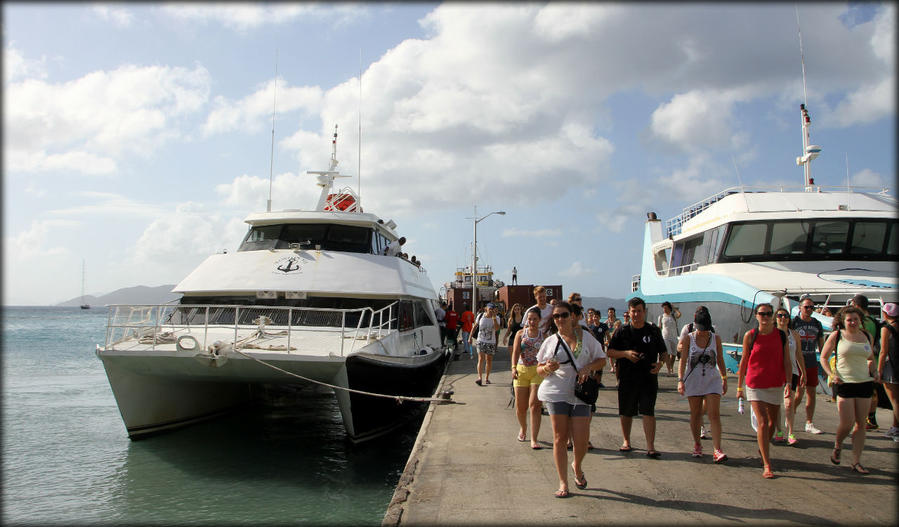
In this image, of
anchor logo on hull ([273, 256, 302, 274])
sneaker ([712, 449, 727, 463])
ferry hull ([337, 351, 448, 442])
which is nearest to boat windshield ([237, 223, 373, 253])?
anchor logo on hull ([273, 256, 302, 274])

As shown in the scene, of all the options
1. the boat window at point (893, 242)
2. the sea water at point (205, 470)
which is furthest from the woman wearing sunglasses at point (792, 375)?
the boat window at point (893, 242)

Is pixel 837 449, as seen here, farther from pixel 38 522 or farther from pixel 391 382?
pixel 38 522

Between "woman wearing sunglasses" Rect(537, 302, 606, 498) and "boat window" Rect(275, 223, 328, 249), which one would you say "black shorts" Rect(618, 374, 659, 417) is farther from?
"boat window" Rect(275, 223, 328, 249)

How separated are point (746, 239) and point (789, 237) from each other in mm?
834

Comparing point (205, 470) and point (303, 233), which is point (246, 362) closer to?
point (205, 470)

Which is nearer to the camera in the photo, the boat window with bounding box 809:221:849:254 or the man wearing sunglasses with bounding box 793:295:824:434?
the man wearing sunglasses with bounding box 793:295:824:434

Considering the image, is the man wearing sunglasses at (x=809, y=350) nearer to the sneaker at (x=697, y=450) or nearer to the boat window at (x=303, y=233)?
the sneaker at (x=697, y=450)

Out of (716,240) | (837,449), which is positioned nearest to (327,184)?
(716,240)

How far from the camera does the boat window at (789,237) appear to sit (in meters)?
12.2

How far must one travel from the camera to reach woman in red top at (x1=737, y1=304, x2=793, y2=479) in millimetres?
5184

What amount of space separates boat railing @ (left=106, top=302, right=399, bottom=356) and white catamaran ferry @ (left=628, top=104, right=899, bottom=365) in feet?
21.9

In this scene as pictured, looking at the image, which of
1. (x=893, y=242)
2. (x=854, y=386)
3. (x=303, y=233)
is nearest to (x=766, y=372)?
(x=854, y=386)

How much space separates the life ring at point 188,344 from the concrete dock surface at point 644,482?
3478mm

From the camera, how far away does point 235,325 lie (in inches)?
331
